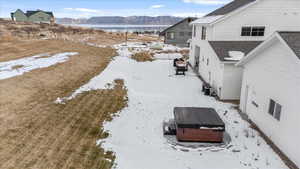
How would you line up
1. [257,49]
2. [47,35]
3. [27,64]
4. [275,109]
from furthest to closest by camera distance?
[47,35] < [27,64] < [257,49] < [275,109]

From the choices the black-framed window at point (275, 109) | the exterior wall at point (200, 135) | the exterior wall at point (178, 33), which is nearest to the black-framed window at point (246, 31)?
the black-framed window at point (275, 109)

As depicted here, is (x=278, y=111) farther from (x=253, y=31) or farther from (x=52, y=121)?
(x=253, y=31)

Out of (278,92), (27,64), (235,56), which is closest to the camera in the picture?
(278,92)

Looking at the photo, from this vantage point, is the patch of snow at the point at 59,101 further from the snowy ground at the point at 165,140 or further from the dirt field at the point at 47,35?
the dirt field at the point at 47,35

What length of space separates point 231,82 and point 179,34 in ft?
117

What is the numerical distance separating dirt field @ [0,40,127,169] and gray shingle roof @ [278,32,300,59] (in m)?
7.66

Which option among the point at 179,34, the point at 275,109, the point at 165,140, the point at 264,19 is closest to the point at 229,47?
the point at 264,19

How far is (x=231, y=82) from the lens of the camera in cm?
1423

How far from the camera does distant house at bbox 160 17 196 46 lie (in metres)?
47.1

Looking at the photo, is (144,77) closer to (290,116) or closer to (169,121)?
(169,121)

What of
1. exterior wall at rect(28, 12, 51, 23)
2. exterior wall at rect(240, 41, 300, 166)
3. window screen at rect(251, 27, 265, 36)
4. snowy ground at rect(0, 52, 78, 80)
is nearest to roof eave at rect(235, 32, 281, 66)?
exterior wall at rect(240, 41, 300, 166)

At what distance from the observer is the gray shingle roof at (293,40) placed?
7.52 metres

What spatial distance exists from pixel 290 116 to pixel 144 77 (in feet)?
46.1

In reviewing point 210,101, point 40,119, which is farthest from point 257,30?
point 40,119
